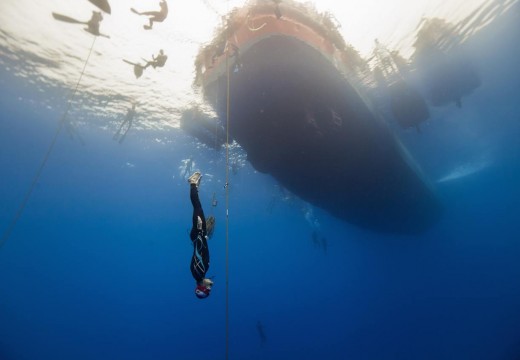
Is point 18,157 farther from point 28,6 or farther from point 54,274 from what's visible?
point 54,274

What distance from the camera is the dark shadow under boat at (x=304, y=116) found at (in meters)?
7.05

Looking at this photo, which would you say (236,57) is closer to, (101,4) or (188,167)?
(101,4)

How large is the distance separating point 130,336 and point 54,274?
44.1 m

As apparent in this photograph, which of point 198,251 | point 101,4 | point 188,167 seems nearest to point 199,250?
point 198,251

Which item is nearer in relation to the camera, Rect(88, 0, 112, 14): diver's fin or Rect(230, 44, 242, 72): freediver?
Rect(88, 0, 112, 14): diver's fin

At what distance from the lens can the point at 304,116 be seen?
881 centimetres

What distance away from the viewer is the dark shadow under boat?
278 inches

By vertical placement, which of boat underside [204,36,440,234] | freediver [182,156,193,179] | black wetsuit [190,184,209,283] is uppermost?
freediver [182,156,193,179]

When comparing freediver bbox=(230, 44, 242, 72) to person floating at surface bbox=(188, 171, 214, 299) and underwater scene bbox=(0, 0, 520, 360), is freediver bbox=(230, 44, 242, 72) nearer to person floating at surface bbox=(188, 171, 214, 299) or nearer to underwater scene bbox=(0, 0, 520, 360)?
underwater scene bbox=(0, 0, 520, 360)

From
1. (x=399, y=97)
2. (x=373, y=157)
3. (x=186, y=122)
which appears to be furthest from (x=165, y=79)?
(x=399, y=97)

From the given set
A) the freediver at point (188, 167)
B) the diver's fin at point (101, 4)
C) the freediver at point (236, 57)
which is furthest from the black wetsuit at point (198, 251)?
the freediver at point (188, 167)

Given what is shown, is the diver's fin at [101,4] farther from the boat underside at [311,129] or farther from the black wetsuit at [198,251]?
the black wetsuit at [198,251]

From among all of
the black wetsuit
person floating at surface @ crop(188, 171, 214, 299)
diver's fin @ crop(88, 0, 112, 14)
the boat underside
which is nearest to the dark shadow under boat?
the boat underside

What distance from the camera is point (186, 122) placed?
14.7 meters
